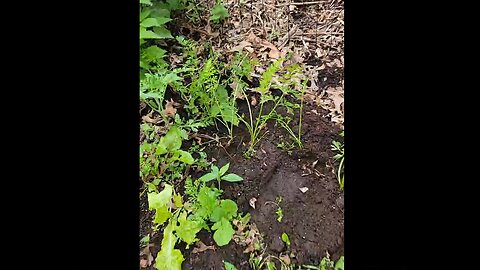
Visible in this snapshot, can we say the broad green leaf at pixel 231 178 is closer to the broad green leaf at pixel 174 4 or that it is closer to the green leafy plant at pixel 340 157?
the green leafy plant at pixel 340 157

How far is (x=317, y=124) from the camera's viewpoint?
70.0 inches

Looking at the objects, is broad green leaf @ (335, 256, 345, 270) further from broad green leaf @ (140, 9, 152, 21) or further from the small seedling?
broad green leaf @ (140, 9, 152, 21)

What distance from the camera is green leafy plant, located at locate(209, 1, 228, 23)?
81.9 inches

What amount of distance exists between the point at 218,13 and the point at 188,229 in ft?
3.29

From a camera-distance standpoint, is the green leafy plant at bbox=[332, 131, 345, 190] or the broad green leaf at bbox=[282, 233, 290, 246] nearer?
the broad green leaf at bbox=[282, 233, 290, 246]

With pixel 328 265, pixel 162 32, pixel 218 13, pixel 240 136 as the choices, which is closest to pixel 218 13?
pixel 218 13

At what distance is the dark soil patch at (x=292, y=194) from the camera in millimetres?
1461

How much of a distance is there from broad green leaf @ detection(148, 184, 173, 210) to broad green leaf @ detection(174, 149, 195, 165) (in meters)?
0.12

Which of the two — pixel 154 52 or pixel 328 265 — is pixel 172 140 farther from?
pixel 328 265

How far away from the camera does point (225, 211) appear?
1514 mm

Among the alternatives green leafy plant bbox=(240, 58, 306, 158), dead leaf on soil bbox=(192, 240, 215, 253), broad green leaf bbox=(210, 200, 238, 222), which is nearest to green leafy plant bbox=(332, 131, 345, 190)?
green leafy plant bbox=(240, 58, 306, 158)
